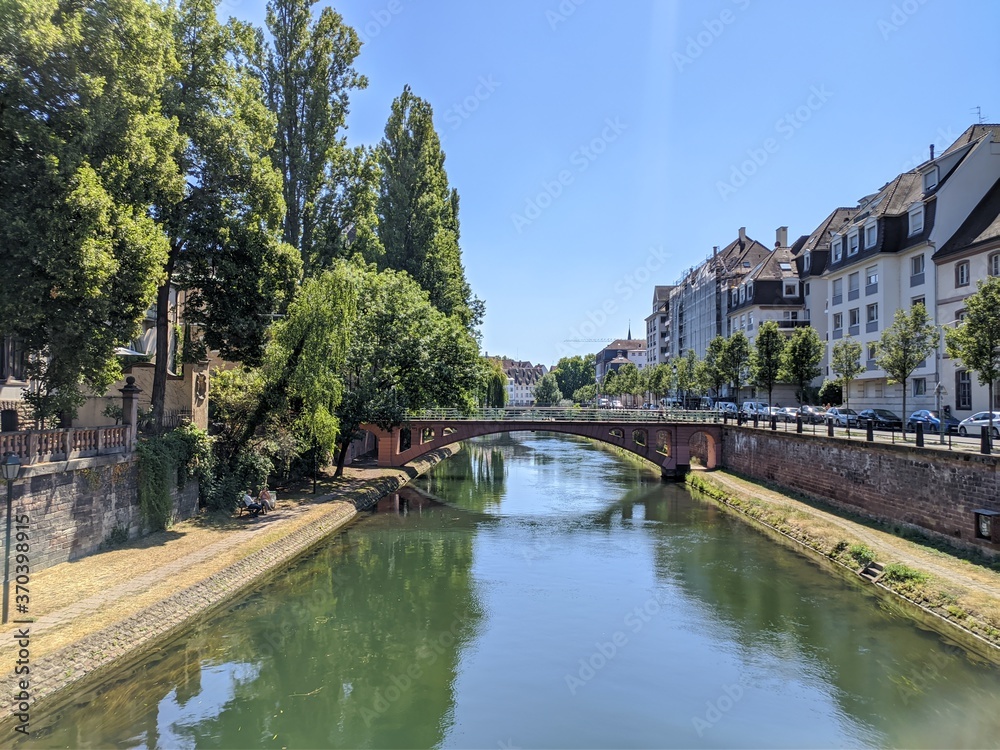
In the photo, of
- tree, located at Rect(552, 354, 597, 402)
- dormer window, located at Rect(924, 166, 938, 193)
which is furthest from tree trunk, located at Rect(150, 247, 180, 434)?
tree, located at Rect(552, 354, 597, 402)

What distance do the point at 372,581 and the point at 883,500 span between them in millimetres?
19677

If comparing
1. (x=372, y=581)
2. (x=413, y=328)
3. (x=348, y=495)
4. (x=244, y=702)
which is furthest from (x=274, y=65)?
(x=244, y=702)

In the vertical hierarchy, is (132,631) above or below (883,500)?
below

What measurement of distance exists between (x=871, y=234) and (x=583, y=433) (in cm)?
2349

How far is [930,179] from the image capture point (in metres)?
40.5

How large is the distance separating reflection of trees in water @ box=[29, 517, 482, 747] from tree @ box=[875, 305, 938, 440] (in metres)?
21.5

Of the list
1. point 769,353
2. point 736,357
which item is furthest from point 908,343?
point 736,357

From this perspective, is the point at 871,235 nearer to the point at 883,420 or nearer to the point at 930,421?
the point at 883,420

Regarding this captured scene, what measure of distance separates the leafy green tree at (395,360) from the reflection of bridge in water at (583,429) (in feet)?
19.9

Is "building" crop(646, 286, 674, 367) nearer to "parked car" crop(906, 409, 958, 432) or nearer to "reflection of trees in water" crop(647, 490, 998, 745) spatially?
"parked car" crop(906, 409, 958, 432)

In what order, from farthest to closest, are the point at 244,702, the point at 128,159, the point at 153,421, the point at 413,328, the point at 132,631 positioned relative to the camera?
the point at 413,328, the point at 153,421, the point at 128,159, the point at 132,631, the point at 244,702

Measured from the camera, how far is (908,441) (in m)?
26.0

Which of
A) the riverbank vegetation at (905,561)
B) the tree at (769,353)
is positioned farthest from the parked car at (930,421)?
the tree at (769,353)

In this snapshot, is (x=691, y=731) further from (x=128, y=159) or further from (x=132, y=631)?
(x=128, y=159)
